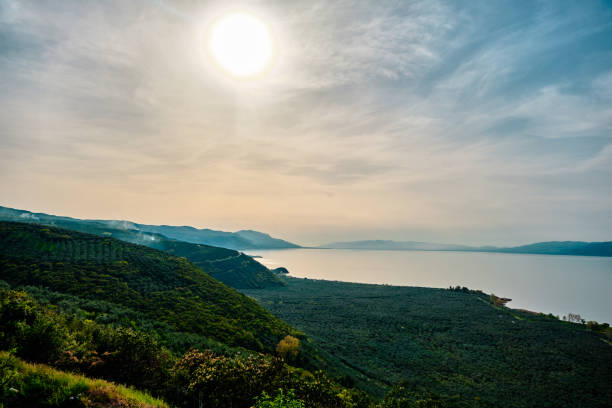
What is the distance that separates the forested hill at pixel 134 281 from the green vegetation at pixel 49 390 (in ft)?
84.0

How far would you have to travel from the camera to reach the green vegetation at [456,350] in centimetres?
4169

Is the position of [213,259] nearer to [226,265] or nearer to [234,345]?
[226,265]

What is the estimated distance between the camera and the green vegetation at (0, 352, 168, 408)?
7.43 metres

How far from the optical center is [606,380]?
49.1m

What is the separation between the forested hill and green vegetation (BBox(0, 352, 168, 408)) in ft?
84.0

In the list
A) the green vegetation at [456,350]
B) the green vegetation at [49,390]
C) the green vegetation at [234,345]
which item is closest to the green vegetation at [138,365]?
the green vegetation at [234,345]

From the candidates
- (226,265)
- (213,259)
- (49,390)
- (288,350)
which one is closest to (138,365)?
(49,390)

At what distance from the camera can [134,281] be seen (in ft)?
148

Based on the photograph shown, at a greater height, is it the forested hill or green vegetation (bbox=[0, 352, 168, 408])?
green vegetation (bbox=[0, 352, 168, 408])

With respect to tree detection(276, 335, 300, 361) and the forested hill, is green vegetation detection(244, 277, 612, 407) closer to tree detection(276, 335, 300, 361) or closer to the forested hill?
tree detection(276, 335, 300, 361)

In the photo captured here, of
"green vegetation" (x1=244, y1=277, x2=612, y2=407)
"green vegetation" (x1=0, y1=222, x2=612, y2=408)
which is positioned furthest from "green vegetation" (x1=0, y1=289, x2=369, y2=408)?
"green vegetation" (x1=244, y1=277, x2=612, y2=407)

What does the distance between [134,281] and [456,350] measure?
67.6m

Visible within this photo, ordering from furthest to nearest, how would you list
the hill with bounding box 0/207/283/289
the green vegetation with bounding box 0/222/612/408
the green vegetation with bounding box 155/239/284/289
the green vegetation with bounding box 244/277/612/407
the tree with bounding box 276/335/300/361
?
the green vegetation with bounding box 155/239/284/289 → the hill with bounding box 0/207/283/289 → the green vegetation with bounding box 244/277/612/407 → the tree with bounding box 276/335/300/361 → the green vegetation with bounding box 0/222/612/408

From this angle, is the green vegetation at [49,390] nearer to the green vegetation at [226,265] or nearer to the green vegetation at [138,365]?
the green vegetation at [138,365]
